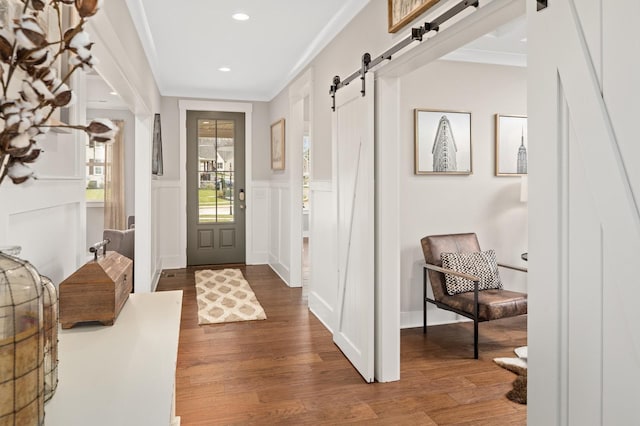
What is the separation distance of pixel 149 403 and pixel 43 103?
64 centimetres

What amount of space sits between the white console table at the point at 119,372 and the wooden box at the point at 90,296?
40mm

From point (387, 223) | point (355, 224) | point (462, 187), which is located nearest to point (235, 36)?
point (355, 224)

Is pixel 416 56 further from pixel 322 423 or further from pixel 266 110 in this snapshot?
pixel 266 110

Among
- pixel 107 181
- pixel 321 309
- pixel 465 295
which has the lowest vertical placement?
pixel 321 309

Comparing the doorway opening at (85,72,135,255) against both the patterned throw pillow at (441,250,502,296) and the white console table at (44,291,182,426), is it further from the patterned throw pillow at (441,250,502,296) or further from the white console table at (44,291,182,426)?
the white console table at (44,291,182,426)

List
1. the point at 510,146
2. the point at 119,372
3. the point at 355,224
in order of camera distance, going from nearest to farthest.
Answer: the point at 119,372 < the point at 355,224 < the point at 510,146

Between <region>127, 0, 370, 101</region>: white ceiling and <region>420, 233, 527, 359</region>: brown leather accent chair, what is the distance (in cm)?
204

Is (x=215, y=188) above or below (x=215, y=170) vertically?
below

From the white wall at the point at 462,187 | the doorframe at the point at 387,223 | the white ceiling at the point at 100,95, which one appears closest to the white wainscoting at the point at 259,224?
the white ceiling at the point at 100,95

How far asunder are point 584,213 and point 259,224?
19.1 feet

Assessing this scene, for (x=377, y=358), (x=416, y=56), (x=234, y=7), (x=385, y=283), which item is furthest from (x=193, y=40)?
(x=377, y=358)

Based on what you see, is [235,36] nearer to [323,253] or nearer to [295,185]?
[295,185]

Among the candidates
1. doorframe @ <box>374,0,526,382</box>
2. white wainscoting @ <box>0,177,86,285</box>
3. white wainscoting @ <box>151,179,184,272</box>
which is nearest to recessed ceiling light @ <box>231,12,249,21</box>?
doorframe @ <box>374,0,526,382</box>

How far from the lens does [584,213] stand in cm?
126
